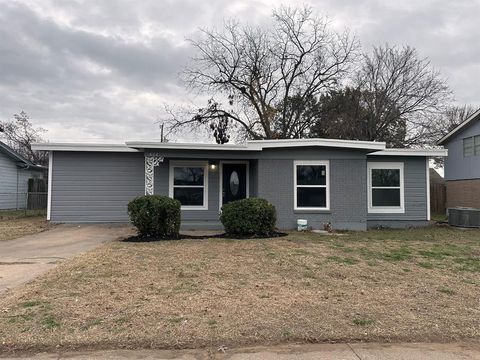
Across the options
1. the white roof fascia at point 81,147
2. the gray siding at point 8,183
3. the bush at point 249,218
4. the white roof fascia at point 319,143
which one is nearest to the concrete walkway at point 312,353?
the bush at point 249,218

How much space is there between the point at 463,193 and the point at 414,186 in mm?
8316

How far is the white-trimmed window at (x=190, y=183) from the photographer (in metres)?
14.7

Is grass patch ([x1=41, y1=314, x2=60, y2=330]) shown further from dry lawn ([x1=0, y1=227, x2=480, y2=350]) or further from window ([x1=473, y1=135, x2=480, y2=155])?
window ([x1=473, y1=135, x2=480, y2=155])

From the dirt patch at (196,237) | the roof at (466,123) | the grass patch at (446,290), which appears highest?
the roof at (466,123)

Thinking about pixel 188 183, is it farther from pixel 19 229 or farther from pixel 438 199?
pixel 438 199

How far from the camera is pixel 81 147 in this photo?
14.6 meters

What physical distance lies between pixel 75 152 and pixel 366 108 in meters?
20.2

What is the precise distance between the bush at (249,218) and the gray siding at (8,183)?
1606 centimetres

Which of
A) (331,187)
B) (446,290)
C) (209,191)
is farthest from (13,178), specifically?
(446,290)

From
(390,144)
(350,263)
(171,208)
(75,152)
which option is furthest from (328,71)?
(350,263)

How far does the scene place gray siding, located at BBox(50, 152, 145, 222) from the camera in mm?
14805

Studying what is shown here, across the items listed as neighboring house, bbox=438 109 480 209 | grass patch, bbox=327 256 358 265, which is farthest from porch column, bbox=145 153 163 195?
neighboring house, bbox=438 109 480 209

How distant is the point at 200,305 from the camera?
199 inches

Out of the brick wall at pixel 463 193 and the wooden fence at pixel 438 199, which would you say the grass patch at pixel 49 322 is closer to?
the brick wall at pixel 463 193
